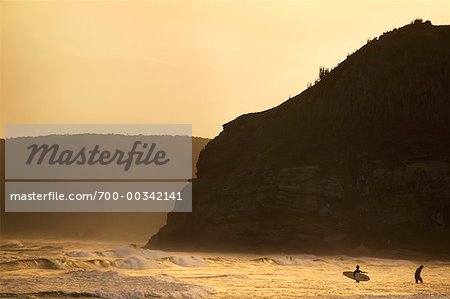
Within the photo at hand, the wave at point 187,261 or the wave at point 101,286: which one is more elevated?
the wave at point 187,261

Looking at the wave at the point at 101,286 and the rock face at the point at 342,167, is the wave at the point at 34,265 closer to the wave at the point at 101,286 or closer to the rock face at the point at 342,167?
the wave at the point at 101,286

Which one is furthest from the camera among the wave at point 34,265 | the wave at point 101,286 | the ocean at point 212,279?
the wave at point 34,265

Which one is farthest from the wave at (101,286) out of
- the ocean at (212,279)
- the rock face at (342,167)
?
the rock face at (342,167)

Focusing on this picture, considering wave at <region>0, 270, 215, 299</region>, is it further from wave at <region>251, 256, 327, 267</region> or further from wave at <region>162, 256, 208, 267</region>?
wave at <region>251, 256, 327, 267</region>

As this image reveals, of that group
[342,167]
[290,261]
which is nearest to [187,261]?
[290,261]

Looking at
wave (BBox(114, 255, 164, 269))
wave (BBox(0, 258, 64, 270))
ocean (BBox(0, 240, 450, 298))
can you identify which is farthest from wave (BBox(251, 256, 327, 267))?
wave (BBox(0, 258, 64, 270))

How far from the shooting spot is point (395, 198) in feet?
305

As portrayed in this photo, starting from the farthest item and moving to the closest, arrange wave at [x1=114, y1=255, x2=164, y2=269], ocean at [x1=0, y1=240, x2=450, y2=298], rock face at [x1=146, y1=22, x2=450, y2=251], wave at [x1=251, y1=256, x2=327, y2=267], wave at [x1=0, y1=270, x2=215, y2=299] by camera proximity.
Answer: rock face at [x1=146, y1=22, x2=450, y2=251] → wave at [x1=251, y1=256, x2=327, y2=267] → wave at [x1=114, y1=255, x2=164, y2=269] → ocean at [x1=0, y1=240, x2=450, y2=298] → wave at [x1=0, y1=270, x2=215, y2=299]

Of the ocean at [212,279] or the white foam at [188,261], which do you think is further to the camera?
the white foam at [188,261]

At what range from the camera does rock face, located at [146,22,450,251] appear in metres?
91.8

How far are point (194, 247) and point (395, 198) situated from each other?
25273 mm

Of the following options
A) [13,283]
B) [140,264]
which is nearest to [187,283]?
[13,283]

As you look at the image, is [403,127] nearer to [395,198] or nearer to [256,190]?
[395,198]

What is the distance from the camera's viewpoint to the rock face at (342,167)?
91750 millimetres
